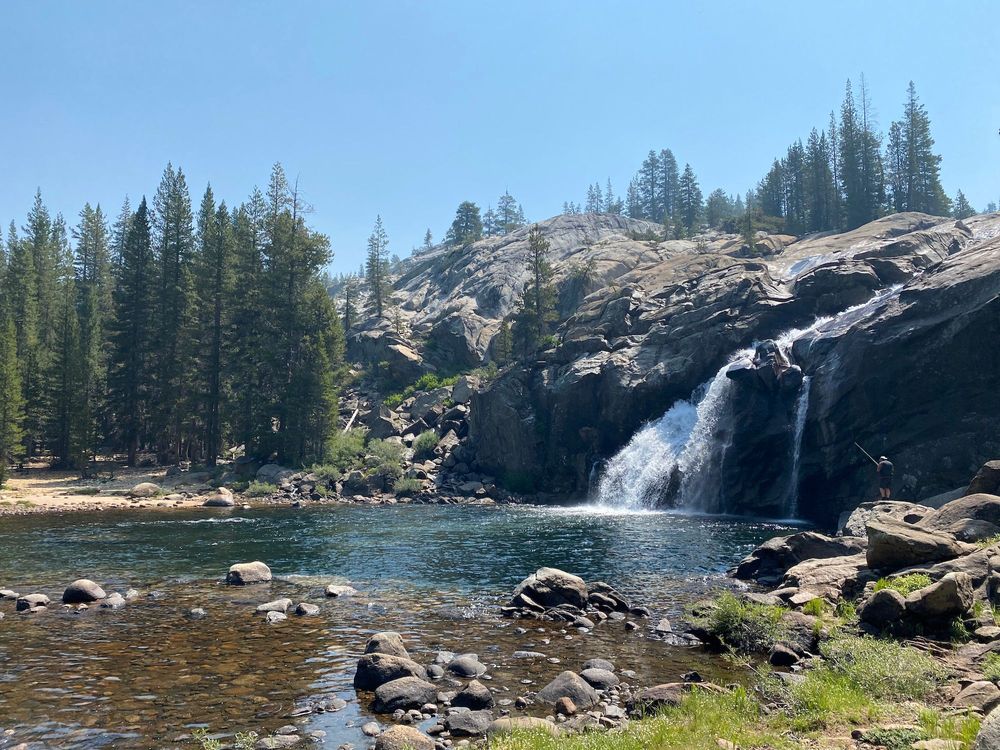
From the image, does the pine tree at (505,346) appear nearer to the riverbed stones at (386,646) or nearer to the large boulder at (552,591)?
the large boulder at (552,591)

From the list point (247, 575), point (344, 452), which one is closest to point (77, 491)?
point (344, 452)

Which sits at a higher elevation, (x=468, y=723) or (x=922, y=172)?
(x=922, y=172)

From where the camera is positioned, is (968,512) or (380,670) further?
(968,512)

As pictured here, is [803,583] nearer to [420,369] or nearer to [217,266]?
[217,266]

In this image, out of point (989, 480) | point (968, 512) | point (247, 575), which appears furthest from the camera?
point (247, 575)

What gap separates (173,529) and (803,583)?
28.7 metres

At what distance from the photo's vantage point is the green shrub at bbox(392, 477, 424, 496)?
5050 centimetres

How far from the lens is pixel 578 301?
80875 mm

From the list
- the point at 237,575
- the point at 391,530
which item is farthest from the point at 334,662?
the point at 391,530

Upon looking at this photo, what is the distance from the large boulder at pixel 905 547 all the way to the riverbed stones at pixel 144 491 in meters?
45.5

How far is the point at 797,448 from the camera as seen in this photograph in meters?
38.8

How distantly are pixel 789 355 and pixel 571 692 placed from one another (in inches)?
1407

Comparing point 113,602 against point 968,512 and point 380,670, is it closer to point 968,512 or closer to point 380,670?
point 380,670

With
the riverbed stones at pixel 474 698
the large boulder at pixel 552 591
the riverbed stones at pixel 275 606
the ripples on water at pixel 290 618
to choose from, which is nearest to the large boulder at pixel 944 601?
the ripples on water at pixel 290 618
